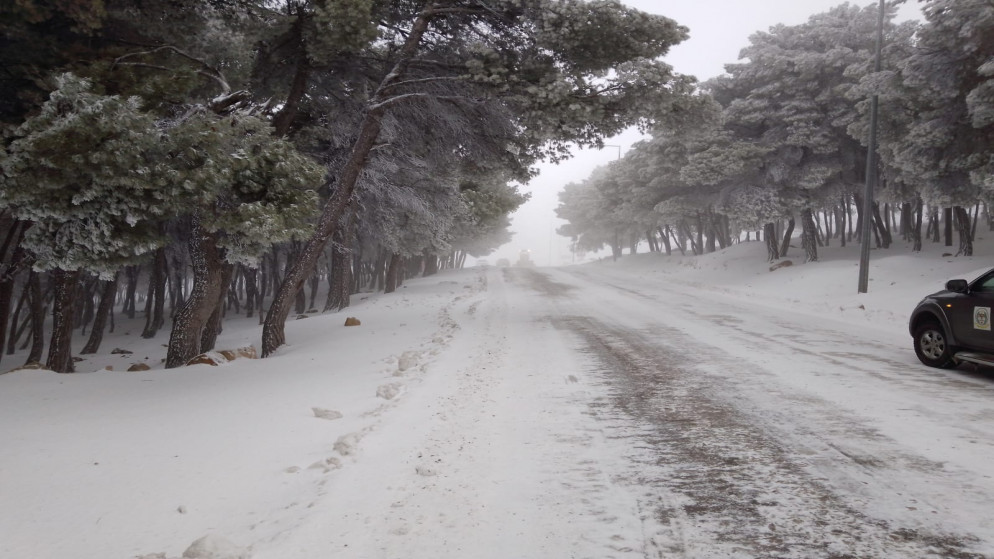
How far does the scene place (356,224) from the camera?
18.5 metres

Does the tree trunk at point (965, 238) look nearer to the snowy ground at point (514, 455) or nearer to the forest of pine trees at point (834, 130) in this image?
the forest of pine trees at point (834, 130)

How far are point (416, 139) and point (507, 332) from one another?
5.38m

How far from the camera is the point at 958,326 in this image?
6.64 m

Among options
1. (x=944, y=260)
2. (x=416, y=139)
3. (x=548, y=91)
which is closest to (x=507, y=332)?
(x=548, y=91)

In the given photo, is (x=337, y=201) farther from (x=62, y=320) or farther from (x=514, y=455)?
(x=514, y=455)

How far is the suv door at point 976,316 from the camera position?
6.26 meters

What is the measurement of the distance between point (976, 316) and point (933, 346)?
0.71 m

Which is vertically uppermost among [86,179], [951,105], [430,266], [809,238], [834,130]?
[834,130]

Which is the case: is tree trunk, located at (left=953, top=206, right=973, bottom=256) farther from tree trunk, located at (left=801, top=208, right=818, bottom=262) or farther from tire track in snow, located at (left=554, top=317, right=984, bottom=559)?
tire track in snow, located at (left=554, top=317, right=984, bottom=559)

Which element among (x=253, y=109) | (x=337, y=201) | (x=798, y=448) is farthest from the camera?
(x=337, y=201)

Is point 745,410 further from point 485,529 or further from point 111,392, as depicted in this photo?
point 111,392

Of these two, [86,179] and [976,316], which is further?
[86,179]

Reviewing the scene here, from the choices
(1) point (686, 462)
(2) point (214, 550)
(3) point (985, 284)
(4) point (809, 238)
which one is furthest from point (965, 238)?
(2) point (214, 550)

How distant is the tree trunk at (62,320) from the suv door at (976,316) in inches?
575
